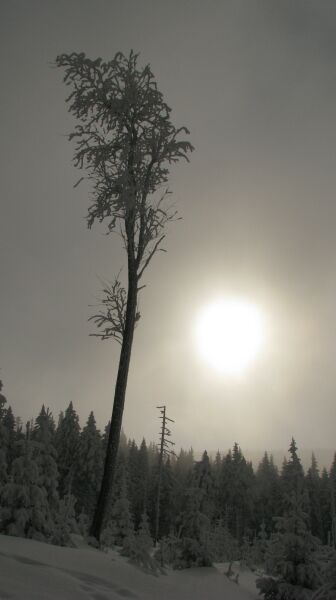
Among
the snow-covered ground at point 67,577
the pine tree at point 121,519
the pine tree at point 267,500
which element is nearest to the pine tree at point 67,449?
the pine tree at point 121,519

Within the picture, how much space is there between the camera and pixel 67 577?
4.54 meters

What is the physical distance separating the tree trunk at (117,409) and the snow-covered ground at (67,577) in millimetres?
2822

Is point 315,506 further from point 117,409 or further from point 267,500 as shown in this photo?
point 117,409

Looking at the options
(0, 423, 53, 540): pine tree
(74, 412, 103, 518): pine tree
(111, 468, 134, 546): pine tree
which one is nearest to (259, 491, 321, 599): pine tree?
(0, 423, 53, 540): pine tree

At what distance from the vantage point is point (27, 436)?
1427cm

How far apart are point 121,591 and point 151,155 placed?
9.79 meters

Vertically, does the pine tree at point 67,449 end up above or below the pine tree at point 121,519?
above

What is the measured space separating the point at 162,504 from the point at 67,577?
5326cm

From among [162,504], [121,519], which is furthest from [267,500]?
[121,519]

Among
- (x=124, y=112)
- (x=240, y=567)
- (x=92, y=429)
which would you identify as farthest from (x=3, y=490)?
(x=92, y=429)

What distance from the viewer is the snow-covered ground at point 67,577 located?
3.85 metres

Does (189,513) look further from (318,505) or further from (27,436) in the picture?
(318,505)

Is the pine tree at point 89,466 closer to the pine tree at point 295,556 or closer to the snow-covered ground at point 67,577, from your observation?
the pine tree at point 295,556

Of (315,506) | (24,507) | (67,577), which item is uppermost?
(315,506)
